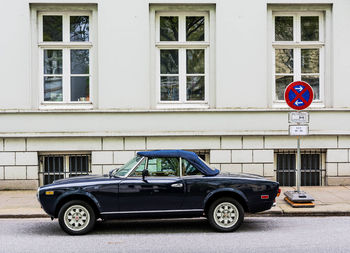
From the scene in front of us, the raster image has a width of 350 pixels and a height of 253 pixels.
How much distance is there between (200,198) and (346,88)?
7067mm

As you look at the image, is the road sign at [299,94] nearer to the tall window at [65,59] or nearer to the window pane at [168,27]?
the window pane at [168,27]

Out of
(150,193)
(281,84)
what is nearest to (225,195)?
(150,193)

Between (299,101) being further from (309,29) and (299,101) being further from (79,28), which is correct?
(79,28)

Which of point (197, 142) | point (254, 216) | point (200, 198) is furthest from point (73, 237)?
point (197, 142)

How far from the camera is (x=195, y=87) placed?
13086mm

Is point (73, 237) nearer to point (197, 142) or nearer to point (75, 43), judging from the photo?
point (197, 142)

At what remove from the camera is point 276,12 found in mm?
12977

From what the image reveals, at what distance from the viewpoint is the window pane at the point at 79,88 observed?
12.9 metres

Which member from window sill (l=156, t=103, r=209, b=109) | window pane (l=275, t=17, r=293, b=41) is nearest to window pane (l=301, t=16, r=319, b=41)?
window pane (l=275, t=17, r=293, b=41)

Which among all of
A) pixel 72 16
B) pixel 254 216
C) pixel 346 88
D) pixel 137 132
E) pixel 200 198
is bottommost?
pixel 254 216

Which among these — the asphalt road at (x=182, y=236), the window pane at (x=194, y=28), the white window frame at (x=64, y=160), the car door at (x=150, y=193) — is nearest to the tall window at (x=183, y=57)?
the window pane at (x=194, y=28)

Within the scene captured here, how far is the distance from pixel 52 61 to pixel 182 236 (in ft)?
24.6

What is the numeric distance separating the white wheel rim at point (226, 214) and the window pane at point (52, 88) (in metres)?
6.94

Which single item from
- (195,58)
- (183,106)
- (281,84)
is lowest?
(183,106)
